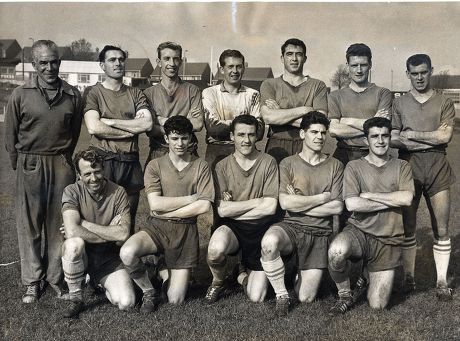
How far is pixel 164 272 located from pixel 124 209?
87cm

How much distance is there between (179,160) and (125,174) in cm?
67

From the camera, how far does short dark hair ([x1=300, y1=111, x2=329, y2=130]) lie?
16.2 feet

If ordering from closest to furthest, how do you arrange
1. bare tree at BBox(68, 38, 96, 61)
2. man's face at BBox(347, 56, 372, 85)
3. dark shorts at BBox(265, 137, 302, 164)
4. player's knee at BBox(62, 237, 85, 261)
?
player's knee at BBox(62, 237, 85, 261), man's face at BBox(347, 56, 372, 85), dark shorts at BBox(265, 137, 302, 164), bare tree at BBox(68, 38, 96, 61)

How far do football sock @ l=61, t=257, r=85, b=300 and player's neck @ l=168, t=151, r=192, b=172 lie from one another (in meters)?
1.30

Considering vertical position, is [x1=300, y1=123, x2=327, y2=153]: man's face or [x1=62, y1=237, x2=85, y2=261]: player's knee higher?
[x1=300, y1=123, x2=327, y2=153]: man's face

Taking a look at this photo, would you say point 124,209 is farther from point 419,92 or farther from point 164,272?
point 419,92

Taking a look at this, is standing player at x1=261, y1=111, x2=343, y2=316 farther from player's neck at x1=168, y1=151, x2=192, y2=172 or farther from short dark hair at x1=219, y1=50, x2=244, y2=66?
short dark hair at x1=219, y1=50, x2=244, y2=66

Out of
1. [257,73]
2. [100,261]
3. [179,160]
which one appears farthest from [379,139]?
[100,261]

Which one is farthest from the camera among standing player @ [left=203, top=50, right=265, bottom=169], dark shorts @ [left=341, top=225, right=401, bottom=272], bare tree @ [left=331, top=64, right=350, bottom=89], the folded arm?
bare tree @ [left=331, top=64, right=350, bottom=89]

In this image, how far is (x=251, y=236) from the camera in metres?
5.14

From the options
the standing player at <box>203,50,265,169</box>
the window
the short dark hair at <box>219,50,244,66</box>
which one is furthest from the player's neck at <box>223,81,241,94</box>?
the window

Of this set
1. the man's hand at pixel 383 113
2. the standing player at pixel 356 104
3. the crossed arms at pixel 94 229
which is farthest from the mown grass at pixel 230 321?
the man's hand at pixel 383 113

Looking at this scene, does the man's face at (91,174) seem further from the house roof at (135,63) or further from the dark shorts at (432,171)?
the dark shorts at (432,171)

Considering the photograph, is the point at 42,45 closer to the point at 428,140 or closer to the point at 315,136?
the point at 315,136
